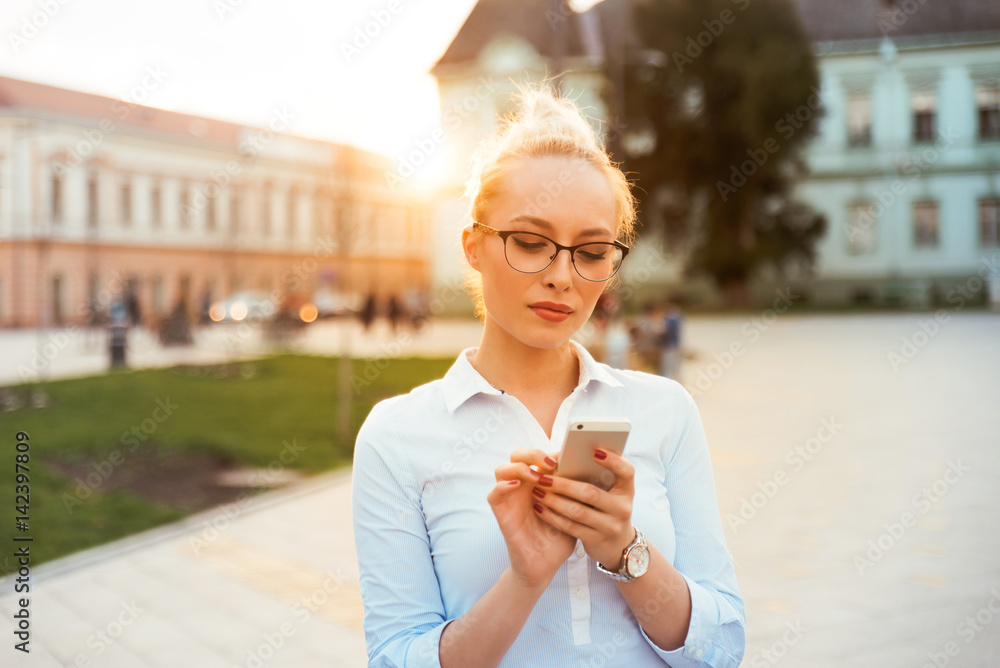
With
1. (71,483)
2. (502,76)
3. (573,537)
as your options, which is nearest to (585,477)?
(573,537)

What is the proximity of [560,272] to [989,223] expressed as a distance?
48.0m

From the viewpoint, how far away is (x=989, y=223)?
140ft

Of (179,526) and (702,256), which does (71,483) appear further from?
(702,256)

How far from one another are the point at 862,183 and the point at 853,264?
4.31 meters

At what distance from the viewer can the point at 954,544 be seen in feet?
21.2

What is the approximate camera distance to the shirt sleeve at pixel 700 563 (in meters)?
1.80

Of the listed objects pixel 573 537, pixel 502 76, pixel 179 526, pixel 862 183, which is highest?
pixel 502 76

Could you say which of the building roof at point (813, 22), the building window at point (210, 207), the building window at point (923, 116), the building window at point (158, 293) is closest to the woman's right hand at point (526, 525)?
the building roof at point (813, 22)

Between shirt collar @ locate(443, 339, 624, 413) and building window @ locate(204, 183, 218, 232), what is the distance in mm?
52890
